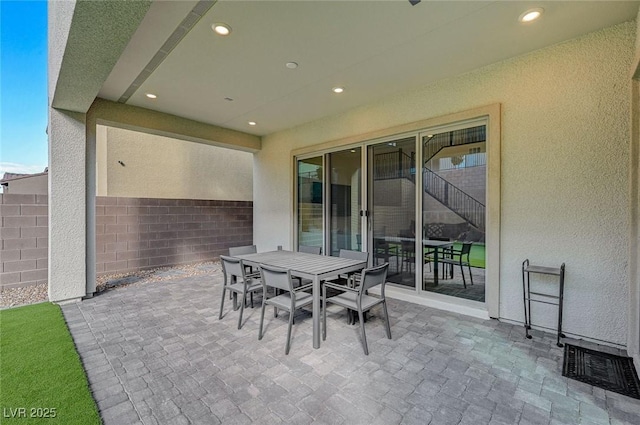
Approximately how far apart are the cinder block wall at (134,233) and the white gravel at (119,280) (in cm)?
12

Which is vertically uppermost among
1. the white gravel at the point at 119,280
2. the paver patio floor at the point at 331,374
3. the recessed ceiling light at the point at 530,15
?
the recessed ceiling light at the point at 530,15

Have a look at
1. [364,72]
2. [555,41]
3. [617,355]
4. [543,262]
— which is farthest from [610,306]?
[364,72]

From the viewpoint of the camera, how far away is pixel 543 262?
3.05m

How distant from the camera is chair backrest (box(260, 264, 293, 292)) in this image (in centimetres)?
268

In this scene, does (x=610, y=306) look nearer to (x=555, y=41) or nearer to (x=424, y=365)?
(x=424, y=365)

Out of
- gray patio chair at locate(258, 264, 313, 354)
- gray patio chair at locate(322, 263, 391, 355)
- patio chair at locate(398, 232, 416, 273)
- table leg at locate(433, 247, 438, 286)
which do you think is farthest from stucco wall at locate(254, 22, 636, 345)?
gray patio chair at locate(258, 264, 313, 354)

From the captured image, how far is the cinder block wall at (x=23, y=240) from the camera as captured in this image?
13.9 feet

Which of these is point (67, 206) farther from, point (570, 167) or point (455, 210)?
point (570, 167)

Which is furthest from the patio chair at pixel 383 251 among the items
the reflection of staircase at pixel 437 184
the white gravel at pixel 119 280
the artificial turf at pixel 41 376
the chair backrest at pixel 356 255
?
the artificial turf at pixel 41 376

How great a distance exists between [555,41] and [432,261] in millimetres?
2919

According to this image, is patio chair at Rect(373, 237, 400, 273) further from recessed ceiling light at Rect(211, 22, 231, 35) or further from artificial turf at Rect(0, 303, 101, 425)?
artificial turf at Rect(0, 303, 101, 425)

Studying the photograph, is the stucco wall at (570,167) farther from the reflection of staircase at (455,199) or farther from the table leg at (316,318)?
the table leg at (316,318)

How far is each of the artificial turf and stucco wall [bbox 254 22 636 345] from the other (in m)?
4.18

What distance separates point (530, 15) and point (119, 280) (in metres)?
7.19
